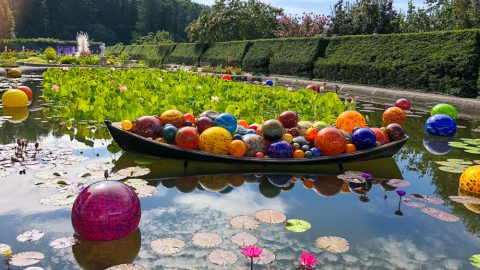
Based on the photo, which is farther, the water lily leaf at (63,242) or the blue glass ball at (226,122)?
the blue glass ball at (226,122)

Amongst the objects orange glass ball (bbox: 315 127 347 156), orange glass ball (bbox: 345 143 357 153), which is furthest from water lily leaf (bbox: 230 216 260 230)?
orange glass ball (bbox: 345 143 357 153)

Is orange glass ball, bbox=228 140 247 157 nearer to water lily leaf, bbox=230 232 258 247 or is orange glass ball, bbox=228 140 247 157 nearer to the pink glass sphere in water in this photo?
water lily leaf, bbox=230 232 258 247

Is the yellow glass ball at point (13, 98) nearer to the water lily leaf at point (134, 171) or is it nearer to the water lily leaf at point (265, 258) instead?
the water lily leaf at point (134, 171)

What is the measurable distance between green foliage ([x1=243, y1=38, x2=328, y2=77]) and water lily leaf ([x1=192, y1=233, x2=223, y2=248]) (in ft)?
68.9

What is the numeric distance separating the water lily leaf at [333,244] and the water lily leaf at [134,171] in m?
2.81

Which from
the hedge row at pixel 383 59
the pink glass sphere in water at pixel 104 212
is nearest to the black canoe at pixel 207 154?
the pink glass sphere in water at pixel 104 212

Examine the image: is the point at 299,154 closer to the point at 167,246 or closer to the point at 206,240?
the point at 206,240

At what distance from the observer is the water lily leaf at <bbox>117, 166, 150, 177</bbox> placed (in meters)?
5.43

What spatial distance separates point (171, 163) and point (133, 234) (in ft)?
7.89

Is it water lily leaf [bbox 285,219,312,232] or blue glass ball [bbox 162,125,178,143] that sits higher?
blue glass ball [bbox 162,125,178,143]

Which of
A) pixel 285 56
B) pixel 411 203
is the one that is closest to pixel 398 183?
pixel 411 203

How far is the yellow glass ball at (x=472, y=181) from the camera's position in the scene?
4996 mm

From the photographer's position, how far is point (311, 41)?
79.6 feet

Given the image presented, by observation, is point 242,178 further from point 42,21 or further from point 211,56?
point 42,21
